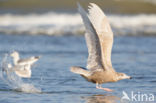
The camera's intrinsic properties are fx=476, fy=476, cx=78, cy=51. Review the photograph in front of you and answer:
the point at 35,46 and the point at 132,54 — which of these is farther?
the point at 35,46

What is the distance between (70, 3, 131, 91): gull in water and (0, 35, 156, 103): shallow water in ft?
1.26

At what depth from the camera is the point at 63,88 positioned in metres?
9.84

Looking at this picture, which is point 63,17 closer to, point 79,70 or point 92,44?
point 79,70

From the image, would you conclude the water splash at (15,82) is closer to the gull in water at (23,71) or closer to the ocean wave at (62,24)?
the gull in water at (23,71)

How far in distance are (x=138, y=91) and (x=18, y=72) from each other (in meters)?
2.45

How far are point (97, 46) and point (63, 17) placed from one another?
1728 cm

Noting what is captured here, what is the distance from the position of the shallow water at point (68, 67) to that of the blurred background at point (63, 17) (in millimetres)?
2223

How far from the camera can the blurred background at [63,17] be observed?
21823mm

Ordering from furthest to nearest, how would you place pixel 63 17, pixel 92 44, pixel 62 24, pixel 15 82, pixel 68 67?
pixel 63 17 < pixel 62 24 < pixel 68 67 < pixel 15 82 < pixel 92 44

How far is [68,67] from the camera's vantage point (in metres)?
12.6

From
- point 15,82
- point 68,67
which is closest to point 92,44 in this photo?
point 15,82

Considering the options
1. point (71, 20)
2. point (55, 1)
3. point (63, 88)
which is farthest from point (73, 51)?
point (55, 1)

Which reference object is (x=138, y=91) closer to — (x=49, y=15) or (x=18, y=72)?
(x=18, y=72)

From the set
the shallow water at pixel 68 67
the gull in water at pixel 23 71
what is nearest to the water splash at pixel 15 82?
the shallow water at pixel 68 67
